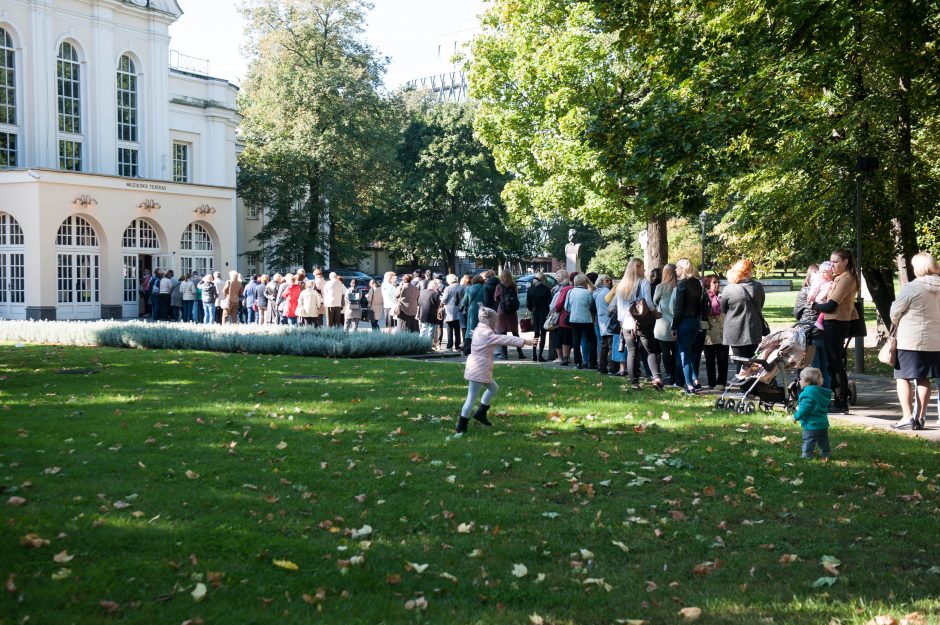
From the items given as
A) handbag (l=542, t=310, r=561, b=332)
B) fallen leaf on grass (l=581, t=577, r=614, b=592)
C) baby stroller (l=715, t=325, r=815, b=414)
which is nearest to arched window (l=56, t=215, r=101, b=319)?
handbag (l=542, t=310, r=561, b=332)

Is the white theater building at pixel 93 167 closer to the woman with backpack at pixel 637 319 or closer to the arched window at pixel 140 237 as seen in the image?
the arched window at pixel 140 237

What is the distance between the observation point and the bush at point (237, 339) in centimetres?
2014

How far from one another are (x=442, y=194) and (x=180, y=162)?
17111 mm

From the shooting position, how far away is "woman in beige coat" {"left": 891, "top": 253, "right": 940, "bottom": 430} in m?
10.2

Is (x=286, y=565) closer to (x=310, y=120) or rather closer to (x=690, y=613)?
(x=690, y=613)

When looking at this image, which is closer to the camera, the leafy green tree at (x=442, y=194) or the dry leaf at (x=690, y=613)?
the dry leaf at (x=690, y=613)

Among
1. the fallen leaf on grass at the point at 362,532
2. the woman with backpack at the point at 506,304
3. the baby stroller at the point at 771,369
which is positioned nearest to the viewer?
the fallen leaf on grass at the point at 362,532

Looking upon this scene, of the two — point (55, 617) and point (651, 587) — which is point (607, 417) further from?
point (55, 617)

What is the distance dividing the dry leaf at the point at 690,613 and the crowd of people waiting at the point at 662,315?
681 cm

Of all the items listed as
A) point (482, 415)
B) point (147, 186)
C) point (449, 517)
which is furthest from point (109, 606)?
point (147, 186)

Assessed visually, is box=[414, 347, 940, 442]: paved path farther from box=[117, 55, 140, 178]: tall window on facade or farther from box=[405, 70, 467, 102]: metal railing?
box=[405, 70, 467, 102]: metal railing

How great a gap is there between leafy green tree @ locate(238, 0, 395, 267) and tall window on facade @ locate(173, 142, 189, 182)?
Result: 3902mm

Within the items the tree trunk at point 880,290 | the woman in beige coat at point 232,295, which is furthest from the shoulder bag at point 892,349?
the woman in beige coat at point 232,295

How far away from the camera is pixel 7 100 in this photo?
124ft
